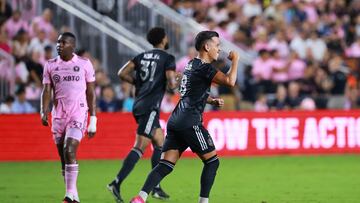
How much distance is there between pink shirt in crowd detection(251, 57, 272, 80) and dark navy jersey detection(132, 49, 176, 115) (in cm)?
1097

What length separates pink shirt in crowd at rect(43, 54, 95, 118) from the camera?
1223 centimetres

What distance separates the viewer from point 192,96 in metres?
11.3

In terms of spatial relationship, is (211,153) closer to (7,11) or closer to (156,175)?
(156,175)

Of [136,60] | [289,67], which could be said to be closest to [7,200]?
[136,60]

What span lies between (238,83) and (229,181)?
29.5 ft

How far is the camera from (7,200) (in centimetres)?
1333

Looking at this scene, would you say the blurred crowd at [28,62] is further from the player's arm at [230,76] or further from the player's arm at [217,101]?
the player's arm at [230,76]

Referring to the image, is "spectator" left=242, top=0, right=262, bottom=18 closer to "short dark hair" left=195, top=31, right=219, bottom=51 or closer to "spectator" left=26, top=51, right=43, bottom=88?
"spectator" left=26, top=51, right=43, bottom=88

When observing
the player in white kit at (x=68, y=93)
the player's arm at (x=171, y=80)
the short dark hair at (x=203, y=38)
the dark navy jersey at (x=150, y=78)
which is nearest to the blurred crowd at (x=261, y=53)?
the dark navy jersey at (x=150, y=78)

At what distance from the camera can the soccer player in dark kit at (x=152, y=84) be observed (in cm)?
1366

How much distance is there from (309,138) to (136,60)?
902cm

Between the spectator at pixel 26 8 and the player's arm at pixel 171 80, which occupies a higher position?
the spectator at pixel 26 8

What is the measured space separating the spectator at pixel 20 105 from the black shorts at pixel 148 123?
8.58 meters

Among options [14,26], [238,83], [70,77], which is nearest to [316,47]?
[238,83]
